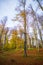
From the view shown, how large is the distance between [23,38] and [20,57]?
2.13 ft

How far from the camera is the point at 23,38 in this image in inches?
182

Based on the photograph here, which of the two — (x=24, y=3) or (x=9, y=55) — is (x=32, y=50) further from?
(x=24, y=3)

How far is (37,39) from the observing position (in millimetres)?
4719

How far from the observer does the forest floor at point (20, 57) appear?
4.18 meters

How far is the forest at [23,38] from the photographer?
4.34 m

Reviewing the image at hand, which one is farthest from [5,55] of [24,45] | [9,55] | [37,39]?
[37,39]

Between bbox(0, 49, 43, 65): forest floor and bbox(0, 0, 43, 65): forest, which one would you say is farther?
bbox(0, 0, 43, 65): forest

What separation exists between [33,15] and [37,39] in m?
0.91

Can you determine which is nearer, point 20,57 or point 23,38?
point 20,57

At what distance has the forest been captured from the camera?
171 inches

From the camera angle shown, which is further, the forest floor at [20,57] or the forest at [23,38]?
the forest at [23,38]

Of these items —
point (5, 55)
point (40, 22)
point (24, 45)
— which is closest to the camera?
point (5, 55)

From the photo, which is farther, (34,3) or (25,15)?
(34,3)

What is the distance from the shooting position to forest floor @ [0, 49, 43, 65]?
4.18m
